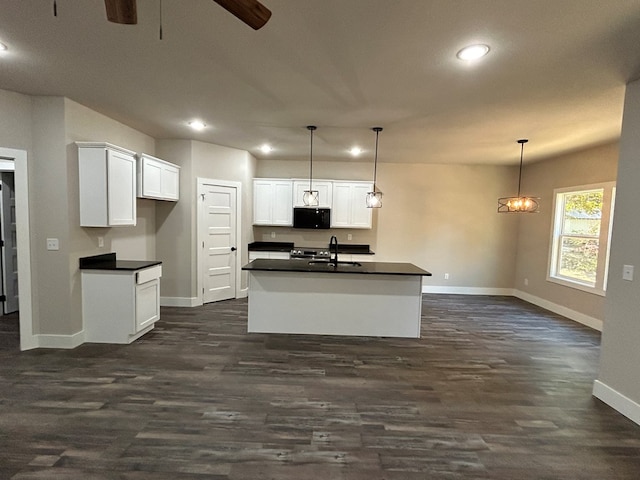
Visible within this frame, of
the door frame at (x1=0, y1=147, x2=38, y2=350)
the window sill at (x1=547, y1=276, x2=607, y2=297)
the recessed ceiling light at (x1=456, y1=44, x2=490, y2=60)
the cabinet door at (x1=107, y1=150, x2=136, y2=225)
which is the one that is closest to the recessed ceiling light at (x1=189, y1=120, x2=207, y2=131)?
the cabinet door at (x1=107, y1=150, x2=136, y2=225)

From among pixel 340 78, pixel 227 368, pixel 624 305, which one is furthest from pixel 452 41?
pixel 227 368

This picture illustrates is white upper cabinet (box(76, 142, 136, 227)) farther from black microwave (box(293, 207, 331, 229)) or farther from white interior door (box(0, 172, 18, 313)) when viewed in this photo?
black microwave (box(293, 207, 331, 229))

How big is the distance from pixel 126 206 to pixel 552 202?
6791 millimetres

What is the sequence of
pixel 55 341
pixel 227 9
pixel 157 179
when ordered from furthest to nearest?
1. pixel 157 179
2. pixel 55 341
3. pixel 227 9

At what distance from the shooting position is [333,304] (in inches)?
159

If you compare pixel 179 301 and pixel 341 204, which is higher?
pixel 341 204

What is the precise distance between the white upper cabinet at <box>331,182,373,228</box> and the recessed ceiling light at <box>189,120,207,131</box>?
272cm

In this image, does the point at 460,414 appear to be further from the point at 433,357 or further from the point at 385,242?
the point at 385,242

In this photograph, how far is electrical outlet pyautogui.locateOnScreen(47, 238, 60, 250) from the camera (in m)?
3.39

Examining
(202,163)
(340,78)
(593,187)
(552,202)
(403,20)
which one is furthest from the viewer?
(552,202)

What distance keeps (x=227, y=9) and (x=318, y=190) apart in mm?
4854

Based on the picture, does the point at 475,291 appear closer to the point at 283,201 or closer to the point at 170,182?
the point at 283,201

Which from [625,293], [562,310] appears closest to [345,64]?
[625,293]

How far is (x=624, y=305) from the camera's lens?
8.36 feet
